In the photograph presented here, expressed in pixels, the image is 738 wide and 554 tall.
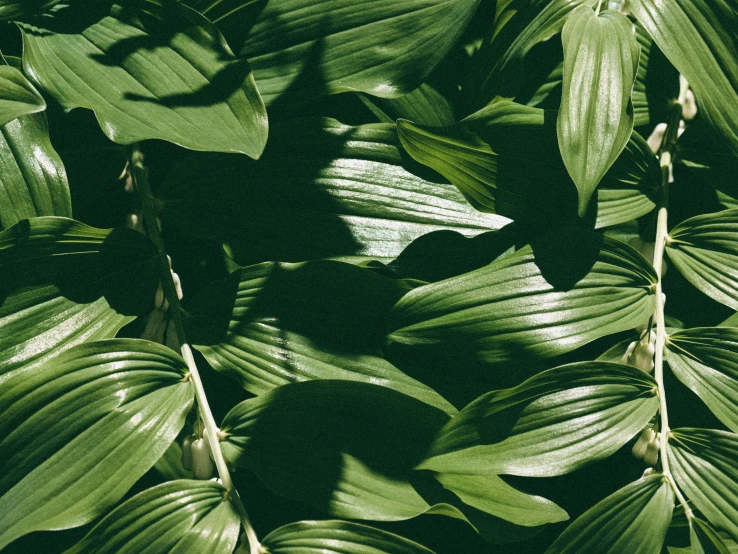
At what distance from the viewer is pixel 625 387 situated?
2.26ft

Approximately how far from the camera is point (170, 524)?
0.64 metres

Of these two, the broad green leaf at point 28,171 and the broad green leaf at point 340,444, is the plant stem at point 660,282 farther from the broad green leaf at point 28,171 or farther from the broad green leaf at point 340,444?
the broad green leaf at point 28,171

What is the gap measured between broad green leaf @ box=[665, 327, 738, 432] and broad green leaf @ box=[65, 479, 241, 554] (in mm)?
494

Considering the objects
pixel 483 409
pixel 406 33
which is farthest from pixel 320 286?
pixel 406 33

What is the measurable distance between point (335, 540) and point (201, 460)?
178 millimetres

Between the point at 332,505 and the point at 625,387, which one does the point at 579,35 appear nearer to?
the point at 625,387

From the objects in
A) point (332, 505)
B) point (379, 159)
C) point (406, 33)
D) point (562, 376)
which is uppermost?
point (406, 33)

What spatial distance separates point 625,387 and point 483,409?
16cm

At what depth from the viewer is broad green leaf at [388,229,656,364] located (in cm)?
69

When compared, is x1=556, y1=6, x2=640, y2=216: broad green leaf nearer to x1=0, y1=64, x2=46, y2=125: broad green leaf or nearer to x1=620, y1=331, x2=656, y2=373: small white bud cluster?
x1=620, y1=331, x2=656, y2=373: small white bud cluster

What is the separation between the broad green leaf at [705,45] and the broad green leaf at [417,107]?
28cm

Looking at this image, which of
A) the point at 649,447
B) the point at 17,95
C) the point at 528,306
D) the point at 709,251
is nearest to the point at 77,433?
the point at 17,95

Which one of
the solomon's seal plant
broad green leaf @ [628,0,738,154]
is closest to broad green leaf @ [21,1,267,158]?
the solomon's seal plant

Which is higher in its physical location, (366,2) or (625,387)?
(366,2)
